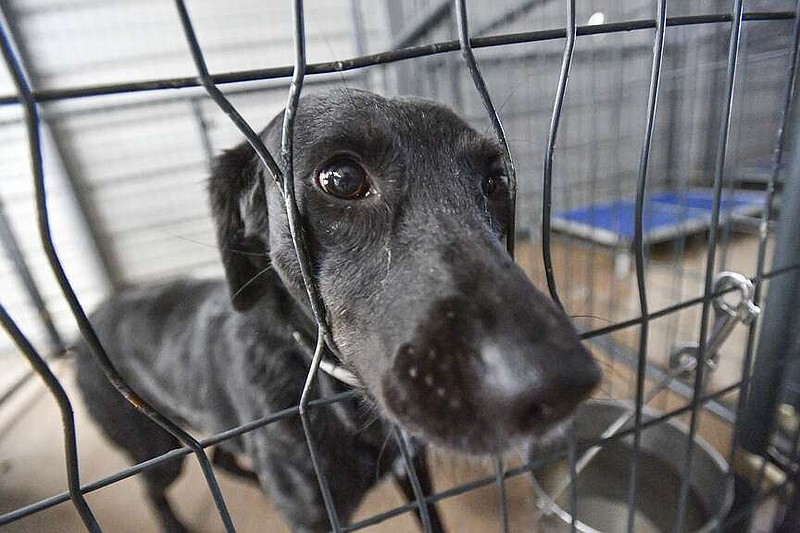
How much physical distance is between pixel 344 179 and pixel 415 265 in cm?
17

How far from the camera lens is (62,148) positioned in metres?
2.74

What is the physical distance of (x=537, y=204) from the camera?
101 inches

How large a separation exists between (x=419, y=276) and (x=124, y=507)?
1.43 m

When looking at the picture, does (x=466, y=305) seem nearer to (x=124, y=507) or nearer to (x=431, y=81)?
(x=124, y=507)

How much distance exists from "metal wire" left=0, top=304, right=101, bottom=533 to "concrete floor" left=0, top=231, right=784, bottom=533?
61cm

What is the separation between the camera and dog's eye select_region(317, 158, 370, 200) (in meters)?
0.60

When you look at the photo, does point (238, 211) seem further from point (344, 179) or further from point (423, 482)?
point (423, 482)

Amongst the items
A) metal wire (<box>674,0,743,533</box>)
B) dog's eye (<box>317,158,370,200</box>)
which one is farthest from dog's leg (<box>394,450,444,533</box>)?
dog's eye (<box>317,158,370,200</box>)

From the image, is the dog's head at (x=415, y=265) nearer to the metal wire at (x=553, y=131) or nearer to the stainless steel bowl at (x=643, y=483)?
the metal wire at (x=553, y=131)

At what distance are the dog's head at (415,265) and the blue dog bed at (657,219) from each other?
5.45 feet

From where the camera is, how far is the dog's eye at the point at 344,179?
60cm

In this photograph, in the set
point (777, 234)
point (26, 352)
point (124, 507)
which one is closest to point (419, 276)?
point (26, 352)

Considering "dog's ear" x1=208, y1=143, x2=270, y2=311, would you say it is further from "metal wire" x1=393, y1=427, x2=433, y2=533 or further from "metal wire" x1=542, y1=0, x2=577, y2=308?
"metal wire" x1=542, y1=0, x2=577, y2=308

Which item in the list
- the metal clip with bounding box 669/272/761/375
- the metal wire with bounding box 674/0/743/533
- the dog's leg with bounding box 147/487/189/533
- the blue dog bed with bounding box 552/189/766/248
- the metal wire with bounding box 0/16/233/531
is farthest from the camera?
the blue dog bed with bounding box 552/189/766/248
